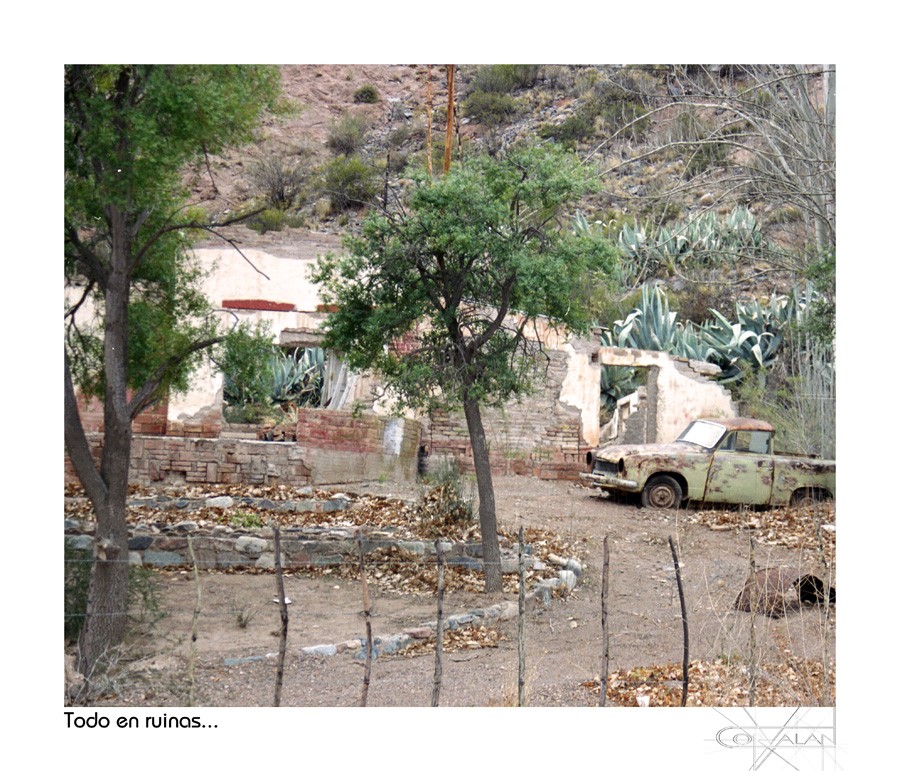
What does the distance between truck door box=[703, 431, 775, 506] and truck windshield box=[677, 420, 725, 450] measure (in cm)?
10

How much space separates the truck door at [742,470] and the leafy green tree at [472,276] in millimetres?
2231

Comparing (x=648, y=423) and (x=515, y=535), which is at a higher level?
(x=648, y=423)

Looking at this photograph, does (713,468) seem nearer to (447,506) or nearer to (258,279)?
(447,506)

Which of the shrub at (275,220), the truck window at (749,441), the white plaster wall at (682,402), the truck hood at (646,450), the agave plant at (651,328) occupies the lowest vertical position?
the truck hood at (646,450)

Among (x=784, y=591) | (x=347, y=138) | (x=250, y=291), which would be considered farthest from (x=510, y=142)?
(x=784, y=591)

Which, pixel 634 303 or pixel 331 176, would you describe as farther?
pixel 634 303

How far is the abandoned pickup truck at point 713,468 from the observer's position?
8.06 meters

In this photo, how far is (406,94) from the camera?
939cm

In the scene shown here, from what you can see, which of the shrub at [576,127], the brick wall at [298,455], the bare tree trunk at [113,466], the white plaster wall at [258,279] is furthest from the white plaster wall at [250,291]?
the bare tree trunk at [113,466]

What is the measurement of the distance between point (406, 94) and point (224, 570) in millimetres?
4965

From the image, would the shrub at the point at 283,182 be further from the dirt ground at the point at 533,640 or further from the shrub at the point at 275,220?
the dirt ground at the point at 533,640

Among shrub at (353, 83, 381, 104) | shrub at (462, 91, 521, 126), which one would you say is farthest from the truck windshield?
shrub at (353, 83, 381, 104)
